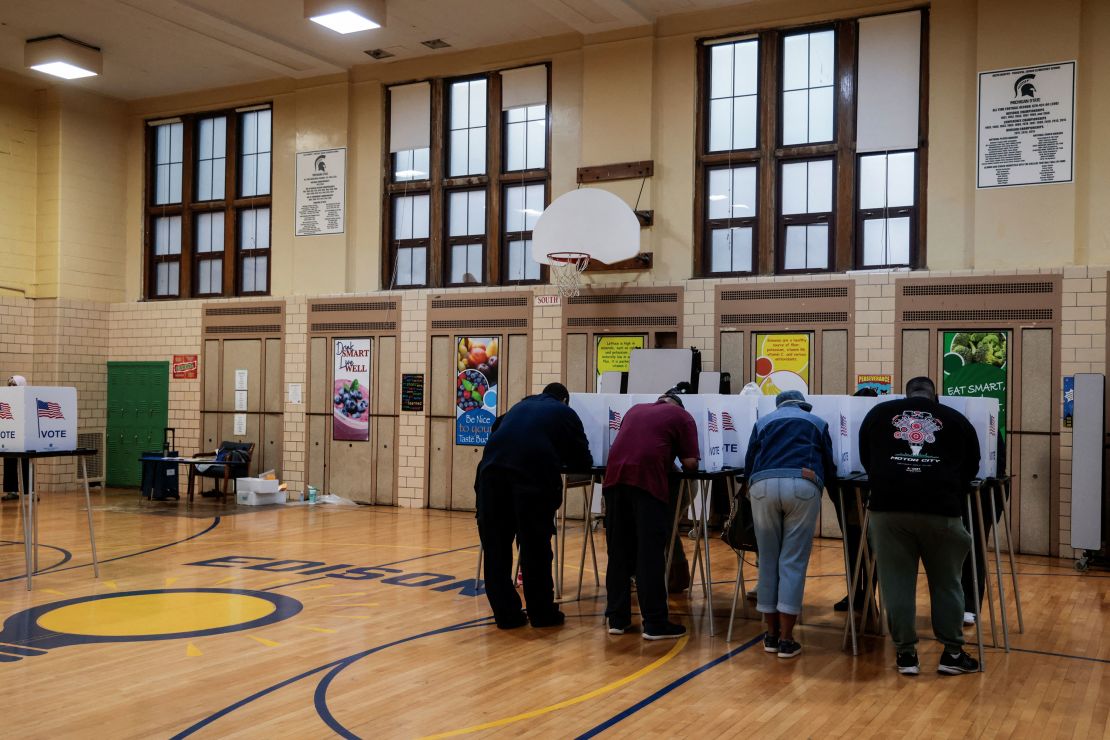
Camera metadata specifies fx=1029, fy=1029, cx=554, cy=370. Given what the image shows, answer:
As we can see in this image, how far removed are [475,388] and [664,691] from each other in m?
8.84

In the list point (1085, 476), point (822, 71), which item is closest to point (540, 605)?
point (1085, 476)

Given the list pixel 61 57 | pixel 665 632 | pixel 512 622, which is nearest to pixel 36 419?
pixel 512 622

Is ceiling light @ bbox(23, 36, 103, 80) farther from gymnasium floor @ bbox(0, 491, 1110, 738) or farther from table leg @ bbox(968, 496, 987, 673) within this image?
table leg @ bbox(968, 496, 987, 673)

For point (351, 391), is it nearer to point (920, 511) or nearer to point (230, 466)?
point (230, 466)

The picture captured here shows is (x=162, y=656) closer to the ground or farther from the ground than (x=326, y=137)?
closer to the ground

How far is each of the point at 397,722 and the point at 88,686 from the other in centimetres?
184

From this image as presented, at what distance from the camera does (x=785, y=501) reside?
6.07 metres

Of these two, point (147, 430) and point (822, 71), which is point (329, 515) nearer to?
point (147, 430)

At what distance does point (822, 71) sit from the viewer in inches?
479

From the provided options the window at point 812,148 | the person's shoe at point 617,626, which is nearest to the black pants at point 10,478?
the window at point 812,148

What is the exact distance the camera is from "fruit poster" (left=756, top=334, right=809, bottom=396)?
468 inches

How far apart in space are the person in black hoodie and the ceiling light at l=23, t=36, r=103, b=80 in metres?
12.7

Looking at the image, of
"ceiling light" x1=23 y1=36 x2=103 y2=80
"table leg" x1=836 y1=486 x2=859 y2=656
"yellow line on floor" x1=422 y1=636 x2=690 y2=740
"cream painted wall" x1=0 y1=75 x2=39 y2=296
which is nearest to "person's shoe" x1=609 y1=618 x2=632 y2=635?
"yellow line on floor" x1=422 y1=636 x2=690 y2=740

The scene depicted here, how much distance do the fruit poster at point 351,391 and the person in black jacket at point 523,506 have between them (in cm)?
819
